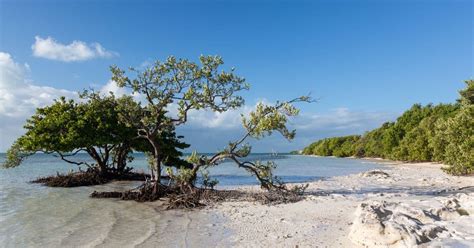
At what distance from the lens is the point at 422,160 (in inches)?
2056

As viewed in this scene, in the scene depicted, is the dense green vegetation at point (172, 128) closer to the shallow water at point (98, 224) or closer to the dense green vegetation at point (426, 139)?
the shallow water at point (98, 224)

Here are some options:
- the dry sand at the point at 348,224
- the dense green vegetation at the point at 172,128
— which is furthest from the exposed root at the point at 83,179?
the dry sand at the point at 348,224

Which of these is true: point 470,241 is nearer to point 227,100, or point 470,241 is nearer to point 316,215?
point 316,215

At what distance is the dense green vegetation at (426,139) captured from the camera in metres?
22.0

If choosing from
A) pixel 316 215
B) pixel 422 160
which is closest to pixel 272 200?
pixel 316 215

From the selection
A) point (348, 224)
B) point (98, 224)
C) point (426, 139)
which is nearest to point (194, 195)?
point (98, 224)

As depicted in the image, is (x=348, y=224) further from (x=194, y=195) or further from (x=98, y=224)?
(x=98, y=224)

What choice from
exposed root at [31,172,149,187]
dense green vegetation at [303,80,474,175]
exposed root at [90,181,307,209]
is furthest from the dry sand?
exposed root at [31,172,149,187]

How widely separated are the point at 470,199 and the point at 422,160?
154 feet

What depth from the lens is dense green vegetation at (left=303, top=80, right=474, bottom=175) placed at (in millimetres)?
22027

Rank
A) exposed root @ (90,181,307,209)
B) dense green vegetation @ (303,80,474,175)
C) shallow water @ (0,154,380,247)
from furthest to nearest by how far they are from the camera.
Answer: dense green vegetation @ (303,80,474,175), exposed root @ (90,181,307,209), shallow water @ (0,154,380,247)

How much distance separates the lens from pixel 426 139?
48.8 meters

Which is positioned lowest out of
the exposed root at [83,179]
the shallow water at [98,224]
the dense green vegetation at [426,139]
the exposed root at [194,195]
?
the shallow water at [98,224]

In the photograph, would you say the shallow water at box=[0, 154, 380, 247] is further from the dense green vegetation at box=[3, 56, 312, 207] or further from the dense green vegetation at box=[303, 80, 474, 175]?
the dense green vegetation at box=[303, 80, 474, 175]
